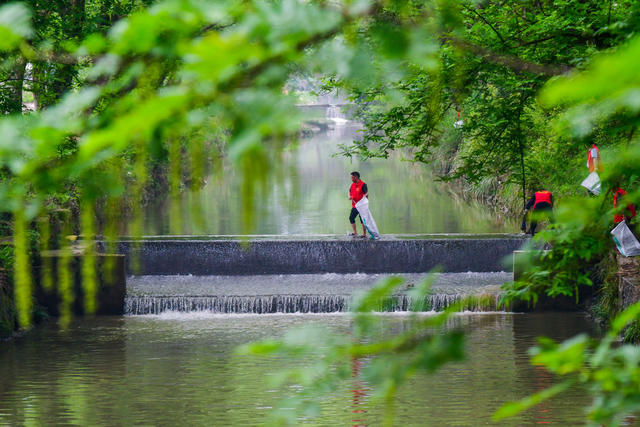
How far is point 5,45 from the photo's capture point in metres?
2.12

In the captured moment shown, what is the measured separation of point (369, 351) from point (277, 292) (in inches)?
623

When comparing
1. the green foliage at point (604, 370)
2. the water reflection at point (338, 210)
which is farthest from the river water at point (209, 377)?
the green foliage at point (604, 370)

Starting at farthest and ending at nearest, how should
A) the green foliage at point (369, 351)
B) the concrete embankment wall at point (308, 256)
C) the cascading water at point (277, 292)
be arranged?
the concrete embankment wall at point (308, 256)
the cascading water at point (277, 292)
the green foliage at point (369, 351)

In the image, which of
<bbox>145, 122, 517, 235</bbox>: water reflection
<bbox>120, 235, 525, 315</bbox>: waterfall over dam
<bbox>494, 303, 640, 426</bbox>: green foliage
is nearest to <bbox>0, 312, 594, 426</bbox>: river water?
<bbox>120, 235, 525, 315</bbox>: waterfall over dam

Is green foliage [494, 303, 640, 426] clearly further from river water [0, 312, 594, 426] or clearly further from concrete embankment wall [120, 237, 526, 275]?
concrete embankment wall [120, 237, 526, 275]

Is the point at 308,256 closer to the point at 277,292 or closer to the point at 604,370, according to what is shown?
the point at 277,292

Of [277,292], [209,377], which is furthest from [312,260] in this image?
[209,377]

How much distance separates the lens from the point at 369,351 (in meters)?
2.32

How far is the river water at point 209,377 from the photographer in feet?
36.1

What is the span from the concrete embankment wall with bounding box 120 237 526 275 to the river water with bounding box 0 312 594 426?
323 centimetres

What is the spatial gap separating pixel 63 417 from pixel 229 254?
947 centimetres

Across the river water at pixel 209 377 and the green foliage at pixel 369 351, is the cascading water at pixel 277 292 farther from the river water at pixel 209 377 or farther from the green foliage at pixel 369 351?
the green foliage at pixel 369 351

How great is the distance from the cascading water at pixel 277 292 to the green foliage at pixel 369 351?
13.5 metres

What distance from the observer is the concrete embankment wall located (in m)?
20.2
